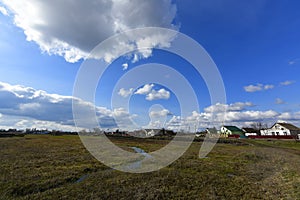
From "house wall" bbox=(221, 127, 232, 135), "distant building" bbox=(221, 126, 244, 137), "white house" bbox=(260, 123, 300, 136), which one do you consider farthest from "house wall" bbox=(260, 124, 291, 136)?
"house wall" bbox=(221, 127, 232, 135)

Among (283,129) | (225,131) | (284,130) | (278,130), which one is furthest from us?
(225,131)

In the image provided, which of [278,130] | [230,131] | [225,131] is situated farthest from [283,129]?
[225,131]

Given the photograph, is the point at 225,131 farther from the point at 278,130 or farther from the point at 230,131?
the point at 278,130

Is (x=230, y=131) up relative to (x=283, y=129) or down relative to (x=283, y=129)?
down

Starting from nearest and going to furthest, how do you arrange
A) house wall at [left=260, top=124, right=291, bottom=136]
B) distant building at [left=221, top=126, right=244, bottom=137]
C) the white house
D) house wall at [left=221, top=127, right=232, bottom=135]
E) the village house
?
1. the village house
2. the white house
3. house wall at [left=260, top=124, right=291, bottom=136]
4. distant building at [left=221, top=126, right=244, bottom=137]
5. house wall at [left=221, top=127, right=232, bottom=135]

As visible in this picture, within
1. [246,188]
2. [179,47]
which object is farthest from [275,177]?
[179,47]

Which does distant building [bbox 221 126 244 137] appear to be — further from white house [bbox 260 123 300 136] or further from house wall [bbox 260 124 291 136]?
white house [bbox 260 123 300 136]

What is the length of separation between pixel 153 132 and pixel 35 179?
396 ft

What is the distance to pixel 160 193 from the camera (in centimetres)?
993

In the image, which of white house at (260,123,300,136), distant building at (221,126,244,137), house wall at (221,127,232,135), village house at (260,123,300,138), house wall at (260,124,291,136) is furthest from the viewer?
house wall at (221,127,232,135)

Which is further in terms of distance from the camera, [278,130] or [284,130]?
[278,130]

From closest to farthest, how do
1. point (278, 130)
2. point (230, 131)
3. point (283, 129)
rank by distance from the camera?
1. point (283, 129)
2. point (278, 130)
3. point (230, 131)

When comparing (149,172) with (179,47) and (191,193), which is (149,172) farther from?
(179,47)

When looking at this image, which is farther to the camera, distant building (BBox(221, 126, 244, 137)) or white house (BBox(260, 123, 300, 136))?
distant building (BBox(221, 126, 244, 137))
